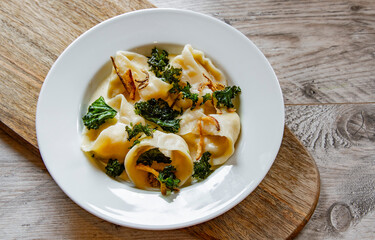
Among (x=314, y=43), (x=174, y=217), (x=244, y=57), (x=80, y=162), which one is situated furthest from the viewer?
(x=314, y=43)

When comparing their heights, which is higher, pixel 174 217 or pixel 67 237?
pixel 174 217

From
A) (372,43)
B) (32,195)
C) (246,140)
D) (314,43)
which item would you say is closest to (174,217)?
(246,140)

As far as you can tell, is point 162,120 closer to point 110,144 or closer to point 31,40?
point 110,144

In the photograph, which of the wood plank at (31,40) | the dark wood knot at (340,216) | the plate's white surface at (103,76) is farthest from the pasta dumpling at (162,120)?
the dark wood knot at (340,216)

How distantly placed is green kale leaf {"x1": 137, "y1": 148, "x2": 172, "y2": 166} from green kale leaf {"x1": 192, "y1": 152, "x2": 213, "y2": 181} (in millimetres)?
273

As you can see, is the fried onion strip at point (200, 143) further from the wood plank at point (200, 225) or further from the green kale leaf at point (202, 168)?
the wood plank at point (200, 225)

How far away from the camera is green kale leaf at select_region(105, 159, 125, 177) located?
3.42 m

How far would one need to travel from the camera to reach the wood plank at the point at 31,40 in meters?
3.82

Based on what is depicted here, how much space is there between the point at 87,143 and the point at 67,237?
0.95 meters

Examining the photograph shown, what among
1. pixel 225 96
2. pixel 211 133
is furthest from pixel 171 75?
pixel 211 133

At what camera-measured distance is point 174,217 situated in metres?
3.17

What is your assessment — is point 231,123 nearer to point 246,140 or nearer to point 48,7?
point 246,140

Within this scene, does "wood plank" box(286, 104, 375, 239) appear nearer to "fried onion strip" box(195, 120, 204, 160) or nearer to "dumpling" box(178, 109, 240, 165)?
"dumpling" box(178, 109, 240, 165)

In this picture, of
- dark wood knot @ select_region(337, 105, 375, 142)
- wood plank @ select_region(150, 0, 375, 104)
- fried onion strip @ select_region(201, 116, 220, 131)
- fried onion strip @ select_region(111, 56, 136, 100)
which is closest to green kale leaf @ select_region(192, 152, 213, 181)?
fried onion strip @ select_region(201, 116, 220, 131)
